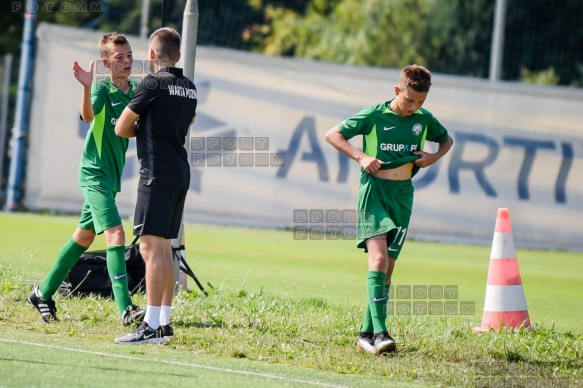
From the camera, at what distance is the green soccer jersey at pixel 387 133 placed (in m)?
7.91

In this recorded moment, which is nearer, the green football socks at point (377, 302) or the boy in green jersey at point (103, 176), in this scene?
the green football socks at point (377, 302)

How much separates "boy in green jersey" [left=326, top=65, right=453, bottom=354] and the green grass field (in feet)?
2.03

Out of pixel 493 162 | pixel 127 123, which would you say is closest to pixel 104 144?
pixel 127 123

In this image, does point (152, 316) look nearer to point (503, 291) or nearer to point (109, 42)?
point (109, 42)

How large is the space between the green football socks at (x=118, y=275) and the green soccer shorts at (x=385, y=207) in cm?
173

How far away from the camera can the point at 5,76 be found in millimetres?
21812

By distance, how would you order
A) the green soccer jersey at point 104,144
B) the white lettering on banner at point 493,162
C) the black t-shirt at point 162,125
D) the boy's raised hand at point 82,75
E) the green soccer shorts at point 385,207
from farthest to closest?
1. the white lettering on banner at point 493,162
2. the green soccer jersey at point 104,144
3. the boy's raised hand at point 82,75
4. the green soccer shorts at point 385,207
5. the black t-shirt at point 162,125

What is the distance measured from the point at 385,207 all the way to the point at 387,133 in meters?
0.53

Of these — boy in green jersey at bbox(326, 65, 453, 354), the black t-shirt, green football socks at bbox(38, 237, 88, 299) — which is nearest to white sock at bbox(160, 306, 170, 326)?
the black t-shirt

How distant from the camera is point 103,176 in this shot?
27.0ft

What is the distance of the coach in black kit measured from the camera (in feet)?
24.2

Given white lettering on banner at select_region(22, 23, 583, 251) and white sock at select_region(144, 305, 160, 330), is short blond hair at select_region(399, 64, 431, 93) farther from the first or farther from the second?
white lettering on banner at select_region(22, 23, 583, 251)

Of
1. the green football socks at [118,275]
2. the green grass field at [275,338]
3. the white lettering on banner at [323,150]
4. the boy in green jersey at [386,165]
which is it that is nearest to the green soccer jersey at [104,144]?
the green football socks at [118,275]

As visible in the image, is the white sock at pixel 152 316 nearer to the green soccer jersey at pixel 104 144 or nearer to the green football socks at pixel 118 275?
the green football socks at pixel 118 275
